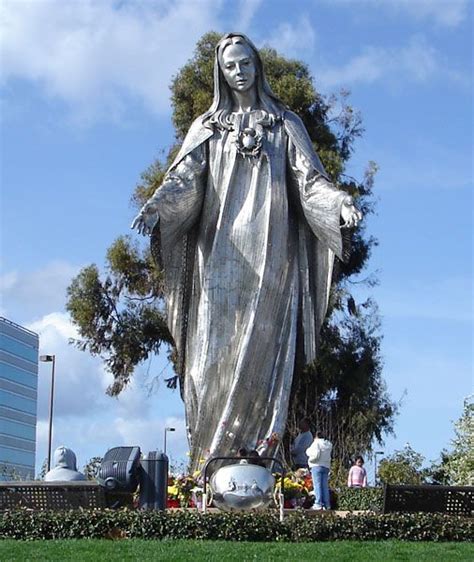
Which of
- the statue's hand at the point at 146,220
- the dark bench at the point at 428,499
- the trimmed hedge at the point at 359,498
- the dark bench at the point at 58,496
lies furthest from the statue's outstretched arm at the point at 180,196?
the trimmed hedge at the point at 359,498

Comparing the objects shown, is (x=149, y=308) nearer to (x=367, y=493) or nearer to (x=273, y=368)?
(x=367, y=493)

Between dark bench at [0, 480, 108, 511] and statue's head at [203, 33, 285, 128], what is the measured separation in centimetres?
595

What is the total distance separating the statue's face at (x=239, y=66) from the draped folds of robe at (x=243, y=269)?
0.44 metres

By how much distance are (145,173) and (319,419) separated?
807 cm

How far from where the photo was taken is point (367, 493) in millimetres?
19016

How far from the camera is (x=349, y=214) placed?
1533 cm

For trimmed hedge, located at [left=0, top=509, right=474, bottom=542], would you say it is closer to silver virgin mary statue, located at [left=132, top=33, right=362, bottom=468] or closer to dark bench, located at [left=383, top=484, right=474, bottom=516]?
dark bench, located at [left=383, top=484, right=474, bottom=516]

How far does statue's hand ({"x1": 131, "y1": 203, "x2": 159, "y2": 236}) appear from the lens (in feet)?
50.9

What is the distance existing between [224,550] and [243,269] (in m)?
5.84

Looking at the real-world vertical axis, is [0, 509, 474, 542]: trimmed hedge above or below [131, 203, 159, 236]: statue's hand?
below

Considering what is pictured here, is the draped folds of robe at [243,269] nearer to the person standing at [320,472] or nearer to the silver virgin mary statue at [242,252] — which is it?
the silver virgin mary statue at [242,252]

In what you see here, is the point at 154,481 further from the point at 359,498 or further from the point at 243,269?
the point at 359,498

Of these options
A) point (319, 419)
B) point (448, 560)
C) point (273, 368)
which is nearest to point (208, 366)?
point (273, 368)

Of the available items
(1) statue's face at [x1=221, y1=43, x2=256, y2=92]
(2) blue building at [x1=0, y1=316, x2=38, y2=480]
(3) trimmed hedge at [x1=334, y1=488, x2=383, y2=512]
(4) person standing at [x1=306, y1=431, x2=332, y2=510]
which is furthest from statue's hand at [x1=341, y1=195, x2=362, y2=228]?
(2) blue building at [x1=0, y1=316, x2=38, y2=480]
